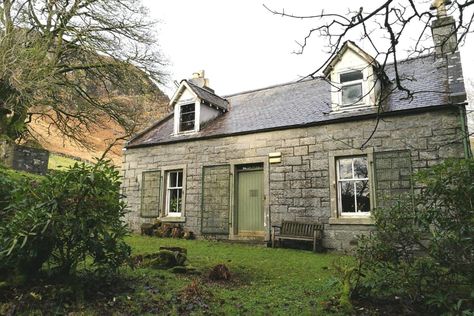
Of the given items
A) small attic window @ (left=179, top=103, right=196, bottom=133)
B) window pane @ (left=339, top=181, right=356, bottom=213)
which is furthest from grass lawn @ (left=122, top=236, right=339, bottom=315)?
small attic window @ (left=179, top=103, right=196, bottom=133)

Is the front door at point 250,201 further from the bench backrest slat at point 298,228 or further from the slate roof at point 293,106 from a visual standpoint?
the slate roof at point 293,106

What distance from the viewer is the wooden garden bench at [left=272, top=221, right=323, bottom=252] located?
8906 mm

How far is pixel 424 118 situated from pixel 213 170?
6.33m

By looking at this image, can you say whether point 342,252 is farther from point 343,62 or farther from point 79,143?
point 79,143

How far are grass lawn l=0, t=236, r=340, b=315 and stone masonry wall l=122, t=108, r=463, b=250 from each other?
11.8 ft

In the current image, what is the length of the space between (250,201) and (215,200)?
1.17 meters

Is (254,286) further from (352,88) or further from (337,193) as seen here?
(352,88)

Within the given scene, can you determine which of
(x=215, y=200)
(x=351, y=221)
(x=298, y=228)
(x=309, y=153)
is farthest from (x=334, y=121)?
(x=215, y=200)

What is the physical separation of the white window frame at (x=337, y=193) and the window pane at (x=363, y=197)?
0.45 ft

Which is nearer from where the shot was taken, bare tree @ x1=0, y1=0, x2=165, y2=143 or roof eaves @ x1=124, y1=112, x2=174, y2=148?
bare tree @ x1=0, y1=0, x2=165, y2=143

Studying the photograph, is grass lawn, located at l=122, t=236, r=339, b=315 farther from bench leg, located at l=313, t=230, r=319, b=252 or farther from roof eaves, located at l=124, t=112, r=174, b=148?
roof eaves, located at l=124, t=112, r=174, b=148

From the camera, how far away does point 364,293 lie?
4215mm

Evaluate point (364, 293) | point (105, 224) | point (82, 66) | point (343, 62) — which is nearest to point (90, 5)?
point (82, 66)

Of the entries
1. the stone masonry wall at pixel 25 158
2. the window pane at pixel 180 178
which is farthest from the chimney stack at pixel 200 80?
the stone masonry wall at pixel 25 158
